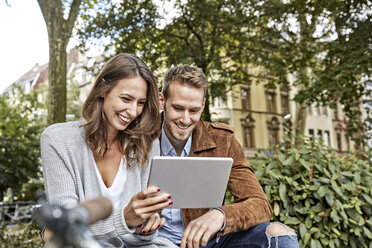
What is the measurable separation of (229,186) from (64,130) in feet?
3.44

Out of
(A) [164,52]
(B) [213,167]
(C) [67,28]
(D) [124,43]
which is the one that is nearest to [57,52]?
(C) [67,28]

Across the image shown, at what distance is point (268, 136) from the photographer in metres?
36.7

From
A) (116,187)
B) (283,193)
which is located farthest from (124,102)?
(283,193)

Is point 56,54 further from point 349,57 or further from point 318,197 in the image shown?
point 349,57

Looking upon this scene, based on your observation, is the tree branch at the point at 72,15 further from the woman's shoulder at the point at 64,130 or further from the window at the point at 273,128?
the window at the point at 273,128

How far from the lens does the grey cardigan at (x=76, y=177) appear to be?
1948 millimetres

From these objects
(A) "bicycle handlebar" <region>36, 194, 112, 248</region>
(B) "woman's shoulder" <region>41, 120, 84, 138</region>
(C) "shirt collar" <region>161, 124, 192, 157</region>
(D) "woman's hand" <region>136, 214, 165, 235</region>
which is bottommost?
(D) "woman's hand" <region>136, 214, 165, 235</region>

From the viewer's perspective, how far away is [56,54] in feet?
23.7

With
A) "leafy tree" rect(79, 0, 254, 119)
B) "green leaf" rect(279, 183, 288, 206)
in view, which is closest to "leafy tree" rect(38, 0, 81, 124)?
"leafy tree" rect(79, 0, 254, 119)

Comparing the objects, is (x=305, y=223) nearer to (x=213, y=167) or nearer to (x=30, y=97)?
(x=213, y=167)

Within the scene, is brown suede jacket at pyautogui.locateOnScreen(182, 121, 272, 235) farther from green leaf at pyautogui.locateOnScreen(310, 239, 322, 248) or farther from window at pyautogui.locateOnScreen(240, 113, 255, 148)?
window at pyautogui.locateOnScreen(240, 113, 255, 148)

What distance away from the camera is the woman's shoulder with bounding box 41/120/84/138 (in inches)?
86.0

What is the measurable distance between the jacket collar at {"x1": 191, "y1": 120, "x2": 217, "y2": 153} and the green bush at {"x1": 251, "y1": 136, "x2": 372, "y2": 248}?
122cm

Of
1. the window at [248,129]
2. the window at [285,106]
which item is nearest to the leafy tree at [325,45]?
the window at [248,129]
